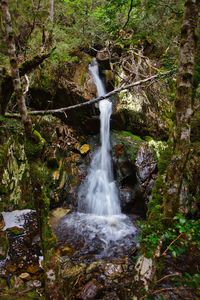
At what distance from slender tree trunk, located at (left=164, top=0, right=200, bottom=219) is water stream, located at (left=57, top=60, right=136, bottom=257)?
378cm

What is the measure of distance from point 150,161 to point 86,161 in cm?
232

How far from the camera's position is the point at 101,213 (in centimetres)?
866

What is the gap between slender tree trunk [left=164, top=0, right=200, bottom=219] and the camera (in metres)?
3.13

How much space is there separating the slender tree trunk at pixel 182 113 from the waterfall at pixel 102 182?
5.62 m

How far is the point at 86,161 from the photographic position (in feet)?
32.7

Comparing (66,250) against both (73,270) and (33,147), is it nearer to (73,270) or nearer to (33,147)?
(73,270)

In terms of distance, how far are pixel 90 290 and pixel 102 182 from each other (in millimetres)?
4685

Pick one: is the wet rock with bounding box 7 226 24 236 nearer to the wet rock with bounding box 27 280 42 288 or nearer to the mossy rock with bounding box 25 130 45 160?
the wet rock with bounding box 27 280 42 288

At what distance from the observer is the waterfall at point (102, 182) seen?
884 cm

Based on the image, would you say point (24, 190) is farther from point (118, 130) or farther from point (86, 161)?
point (118, 130)

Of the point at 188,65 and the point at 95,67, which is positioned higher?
the point at 95,67

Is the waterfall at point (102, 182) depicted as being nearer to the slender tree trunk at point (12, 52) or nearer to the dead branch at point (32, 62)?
the dead branch at point (32, 62)

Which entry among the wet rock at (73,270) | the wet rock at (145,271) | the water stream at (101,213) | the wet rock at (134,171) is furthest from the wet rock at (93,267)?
the wet rock at (134,171)

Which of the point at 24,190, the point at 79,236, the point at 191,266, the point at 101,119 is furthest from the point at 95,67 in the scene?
the point at 191,266
